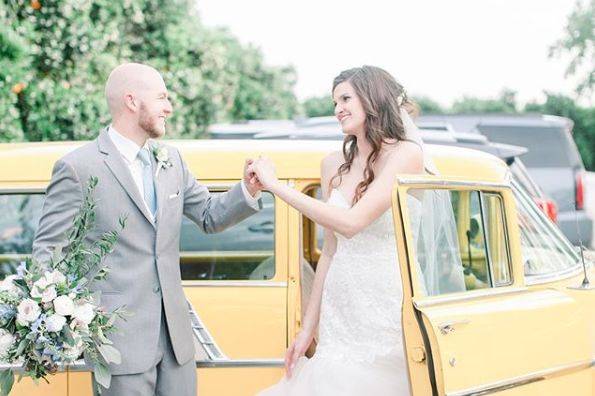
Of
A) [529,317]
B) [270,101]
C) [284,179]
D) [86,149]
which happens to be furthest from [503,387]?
[270,101]

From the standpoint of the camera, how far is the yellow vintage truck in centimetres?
311

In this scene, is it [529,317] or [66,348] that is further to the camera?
[529,317]

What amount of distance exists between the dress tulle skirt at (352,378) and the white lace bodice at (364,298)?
4 cm

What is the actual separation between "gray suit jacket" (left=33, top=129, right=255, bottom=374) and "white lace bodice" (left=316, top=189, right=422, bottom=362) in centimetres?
62

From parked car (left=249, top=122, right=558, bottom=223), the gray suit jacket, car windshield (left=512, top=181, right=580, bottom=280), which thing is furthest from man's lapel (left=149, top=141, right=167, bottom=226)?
parked car (left=249, top=122, right=558, bottom=223)

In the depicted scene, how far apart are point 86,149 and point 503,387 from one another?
1.86 metres

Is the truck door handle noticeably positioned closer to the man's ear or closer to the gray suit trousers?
the gray suit trousers

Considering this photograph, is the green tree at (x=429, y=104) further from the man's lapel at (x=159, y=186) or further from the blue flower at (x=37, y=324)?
the blue flower at (x=37, y=324)

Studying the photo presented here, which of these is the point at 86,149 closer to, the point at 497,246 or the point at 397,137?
the point at 397,137

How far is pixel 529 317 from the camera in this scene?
339 cm

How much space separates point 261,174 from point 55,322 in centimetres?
110

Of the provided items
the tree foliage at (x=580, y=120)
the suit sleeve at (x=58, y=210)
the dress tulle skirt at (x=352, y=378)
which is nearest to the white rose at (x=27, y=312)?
the suit sleeve at (x=58, y=210)

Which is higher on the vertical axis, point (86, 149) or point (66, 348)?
point (86, 149)

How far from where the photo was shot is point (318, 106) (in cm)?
4478
